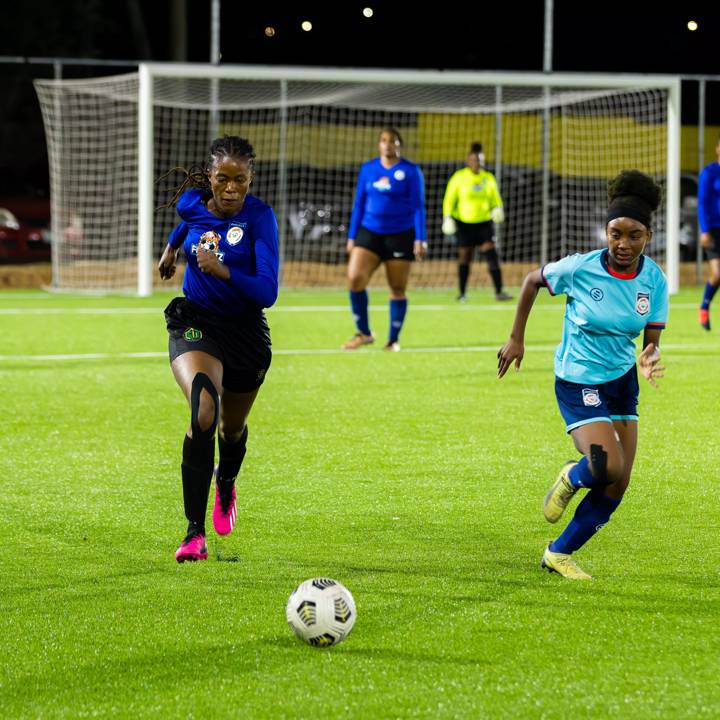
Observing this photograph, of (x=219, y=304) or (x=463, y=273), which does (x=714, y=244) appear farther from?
(x=219, y=304)

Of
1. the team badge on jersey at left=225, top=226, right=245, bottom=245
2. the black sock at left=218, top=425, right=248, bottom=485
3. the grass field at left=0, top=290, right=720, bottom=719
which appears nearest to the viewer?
the grass field at left=0, top=290, right=720, bottom=719

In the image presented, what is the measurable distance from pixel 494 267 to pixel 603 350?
16.6 m

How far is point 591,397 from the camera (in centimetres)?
591

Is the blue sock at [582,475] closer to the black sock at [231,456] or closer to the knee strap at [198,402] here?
the knee strap at [198,402]

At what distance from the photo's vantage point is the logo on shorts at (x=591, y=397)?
5.91 m

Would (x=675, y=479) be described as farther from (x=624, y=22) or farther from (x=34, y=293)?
(x=624, y=22)

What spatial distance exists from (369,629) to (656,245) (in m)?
24.0

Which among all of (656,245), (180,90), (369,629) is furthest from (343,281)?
(369,629)

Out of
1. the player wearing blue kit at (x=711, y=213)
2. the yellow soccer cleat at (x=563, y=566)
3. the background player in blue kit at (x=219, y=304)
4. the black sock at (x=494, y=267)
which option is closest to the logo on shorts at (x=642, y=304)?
the yellow soccer cleat at (x=563, y=566)

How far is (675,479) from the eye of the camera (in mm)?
8125

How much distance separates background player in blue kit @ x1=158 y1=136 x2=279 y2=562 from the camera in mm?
6094

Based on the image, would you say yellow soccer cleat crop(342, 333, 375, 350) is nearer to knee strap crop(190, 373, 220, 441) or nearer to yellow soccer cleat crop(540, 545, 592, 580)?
knee strap crop(190, 373, 220, 441)

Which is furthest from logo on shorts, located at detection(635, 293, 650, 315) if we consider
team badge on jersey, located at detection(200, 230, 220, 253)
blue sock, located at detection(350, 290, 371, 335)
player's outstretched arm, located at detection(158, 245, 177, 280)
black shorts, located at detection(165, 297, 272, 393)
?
blue sock, located at detection(350, 290, 371, 335)

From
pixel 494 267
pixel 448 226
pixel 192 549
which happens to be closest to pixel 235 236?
pixel 192 549
